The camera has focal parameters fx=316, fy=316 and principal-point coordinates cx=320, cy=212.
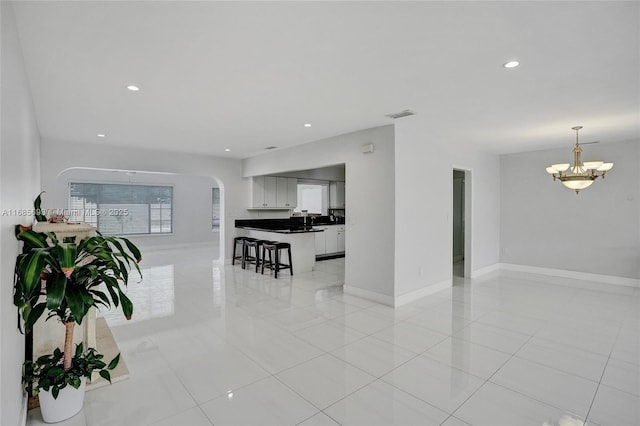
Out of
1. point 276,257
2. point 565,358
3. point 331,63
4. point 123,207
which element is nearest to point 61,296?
point 331,63

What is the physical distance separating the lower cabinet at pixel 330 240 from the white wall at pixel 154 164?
6.61 feet

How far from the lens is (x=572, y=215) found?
604cm

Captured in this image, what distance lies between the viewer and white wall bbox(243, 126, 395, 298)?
4.40 meters

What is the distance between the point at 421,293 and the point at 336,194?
4989mm

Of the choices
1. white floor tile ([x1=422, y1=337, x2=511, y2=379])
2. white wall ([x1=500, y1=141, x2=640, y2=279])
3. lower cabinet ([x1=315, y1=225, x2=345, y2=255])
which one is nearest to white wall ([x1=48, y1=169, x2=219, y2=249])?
lower cabinet ([x1=315, y1=225, x2=345, y2=255])

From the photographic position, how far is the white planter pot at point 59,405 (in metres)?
2.01

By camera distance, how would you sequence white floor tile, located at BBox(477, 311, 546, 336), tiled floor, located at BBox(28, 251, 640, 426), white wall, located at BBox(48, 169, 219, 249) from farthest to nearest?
white wall, located at BBox(48, 169, 219, 249), white floor tile, located at BBox(477, 311, 546, 336), tiled floor, located at BBox(28, 251, 640, 426)

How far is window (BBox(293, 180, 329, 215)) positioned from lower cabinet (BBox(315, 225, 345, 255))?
105 centimetres

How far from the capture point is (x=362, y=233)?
15.6 ft

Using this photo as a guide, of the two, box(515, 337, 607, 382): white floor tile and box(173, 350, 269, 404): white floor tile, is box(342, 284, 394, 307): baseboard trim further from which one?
box(173, 350, 269, 404): white floor tile

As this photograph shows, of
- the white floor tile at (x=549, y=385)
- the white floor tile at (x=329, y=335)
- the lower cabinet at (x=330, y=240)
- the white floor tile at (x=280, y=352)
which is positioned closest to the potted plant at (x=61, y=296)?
the white floor tile at (x=280, y=352)

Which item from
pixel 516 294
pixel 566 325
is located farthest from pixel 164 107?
pixel 516 294

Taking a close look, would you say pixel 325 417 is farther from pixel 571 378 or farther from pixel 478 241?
pixel 478 241

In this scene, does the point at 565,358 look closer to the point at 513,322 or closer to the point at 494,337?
the point at 494,337
